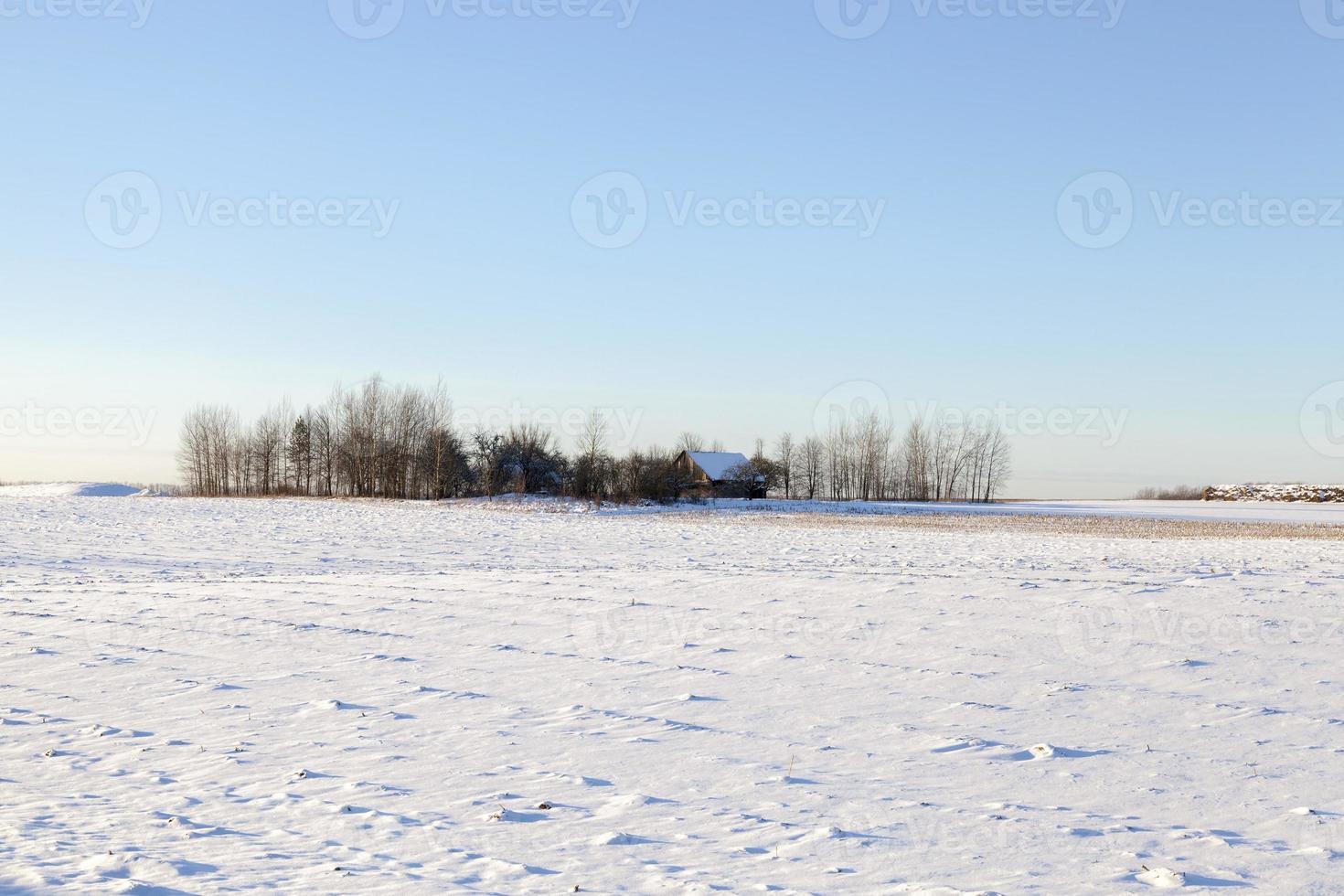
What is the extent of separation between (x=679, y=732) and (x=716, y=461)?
3427 inches

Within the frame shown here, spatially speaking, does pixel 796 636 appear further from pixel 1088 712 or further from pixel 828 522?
pixel 828 522

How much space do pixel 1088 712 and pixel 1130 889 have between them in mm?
3676

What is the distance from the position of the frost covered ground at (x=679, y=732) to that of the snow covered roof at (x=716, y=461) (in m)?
75.1

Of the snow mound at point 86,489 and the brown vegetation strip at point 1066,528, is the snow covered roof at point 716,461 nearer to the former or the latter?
the brown vegetation strip at point 1066,528

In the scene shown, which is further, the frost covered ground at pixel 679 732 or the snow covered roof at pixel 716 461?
the snow covered roof at pixel 716 461

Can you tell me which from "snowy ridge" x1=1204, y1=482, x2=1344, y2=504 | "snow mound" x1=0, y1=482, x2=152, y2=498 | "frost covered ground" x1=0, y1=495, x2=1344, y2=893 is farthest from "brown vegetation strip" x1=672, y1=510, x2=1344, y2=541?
"snow mound" x1=0, y1=482, x2=152, y2=498

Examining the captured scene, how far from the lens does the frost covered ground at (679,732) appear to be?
625cm

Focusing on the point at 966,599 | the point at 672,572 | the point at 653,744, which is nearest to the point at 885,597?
the point at 966,599

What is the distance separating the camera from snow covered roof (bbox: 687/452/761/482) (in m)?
92.9

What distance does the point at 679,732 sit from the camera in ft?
29.2

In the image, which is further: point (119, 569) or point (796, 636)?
point (119, 569)

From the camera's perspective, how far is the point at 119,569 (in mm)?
20172

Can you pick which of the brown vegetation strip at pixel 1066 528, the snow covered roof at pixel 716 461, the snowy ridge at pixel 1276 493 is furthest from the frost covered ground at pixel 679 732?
the snowy ridge at pixel 1276 493

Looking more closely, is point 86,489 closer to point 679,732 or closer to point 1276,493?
point 679,732
